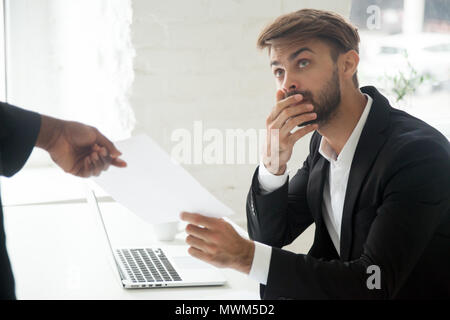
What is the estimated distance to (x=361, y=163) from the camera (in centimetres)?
98

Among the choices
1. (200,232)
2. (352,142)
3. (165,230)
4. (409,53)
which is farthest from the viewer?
(409,53)

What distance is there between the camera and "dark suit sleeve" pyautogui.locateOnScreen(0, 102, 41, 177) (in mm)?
651

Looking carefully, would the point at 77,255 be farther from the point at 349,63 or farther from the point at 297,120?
the point at 349,63

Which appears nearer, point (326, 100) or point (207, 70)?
point (326, 100)

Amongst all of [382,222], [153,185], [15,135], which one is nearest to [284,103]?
[382,222]

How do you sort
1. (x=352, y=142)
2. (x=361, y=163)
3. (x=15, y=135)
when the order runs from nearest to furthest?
(x=15, y=135) < (x=361, y=163) < (x=352, y=142)

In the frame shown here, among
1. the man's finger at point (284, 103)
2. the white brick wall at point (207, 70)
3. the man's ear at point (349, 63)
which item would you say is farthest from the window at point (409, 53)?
the man's finger at point (284, 103)

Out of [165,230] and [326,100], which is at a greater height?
[326,100]

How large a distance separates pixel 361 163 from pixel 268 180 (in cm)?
19

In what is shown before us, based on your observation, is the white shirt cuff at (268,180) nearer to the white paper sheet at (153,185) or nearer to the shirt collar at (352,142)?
the shirt collar at (352,142)

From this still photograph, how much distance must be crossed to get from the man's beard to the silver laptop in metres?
0.31

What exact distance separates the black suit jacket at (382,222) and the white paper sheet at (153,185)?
0.19 meters

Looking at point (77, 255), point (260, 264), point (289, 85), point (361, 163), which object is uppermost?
point (289, 85)

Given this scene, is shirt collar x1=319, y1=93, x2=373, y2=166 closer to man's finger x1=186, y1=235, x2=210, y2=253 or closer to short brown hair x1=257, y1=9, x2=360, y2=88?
short brown hair x1=257, y1=9, x2=360, y2=88
